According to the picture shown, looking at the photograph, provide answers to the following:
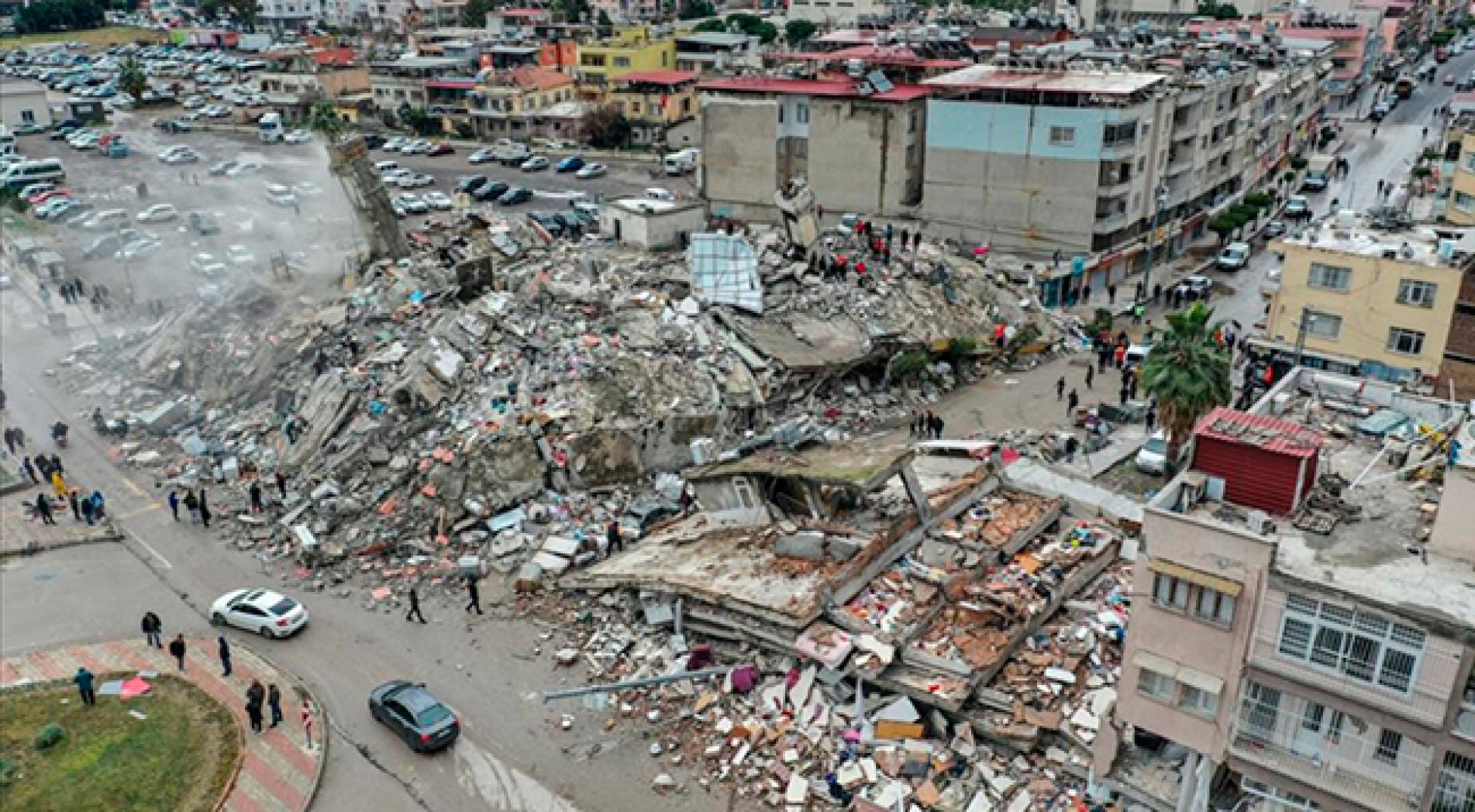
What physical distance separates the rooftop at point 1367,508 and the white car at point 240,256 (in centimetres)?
4361

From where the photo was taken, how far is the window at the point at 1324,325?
3394cm

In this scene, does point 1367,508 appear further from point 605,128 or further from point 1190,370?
point 605,128

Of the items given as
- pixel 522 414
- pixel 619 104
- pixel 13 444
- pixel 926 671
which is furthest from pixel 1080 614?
pixel 619 104

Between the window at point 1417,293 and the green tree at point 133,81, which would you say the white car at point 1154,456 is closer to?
the window at point 1417,293

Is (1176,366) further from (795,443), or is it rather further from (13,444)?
(13,444)

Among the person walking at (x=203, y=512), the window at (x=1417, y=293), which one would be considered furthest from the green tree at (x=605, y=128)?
the window at (x=1417, y=293)

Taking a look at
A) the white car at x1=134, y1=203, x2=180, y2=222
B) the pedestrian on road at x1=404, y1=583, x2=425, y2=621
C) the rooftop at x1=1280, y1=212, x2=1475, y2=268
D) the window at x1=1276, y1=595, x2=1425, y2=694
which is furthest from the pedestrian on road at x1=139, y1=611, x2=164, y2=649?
the white car at x1=134, y1=203, x2=180, y2=222

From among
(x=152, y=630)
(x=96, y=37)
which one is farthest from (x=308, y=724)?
(x=96, y=37)

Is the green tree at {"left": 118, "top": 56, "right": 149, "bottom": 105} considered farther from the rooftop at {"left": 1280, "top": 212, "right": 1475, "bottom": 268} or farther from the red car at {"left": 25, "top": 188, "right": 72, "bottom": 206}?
the rooftop at {"left": 1280, "top": 212, "right": 1475, "bottom": 268}

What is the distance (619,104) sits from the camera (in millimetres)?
84562

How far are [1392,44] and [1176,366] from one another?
11122 cm

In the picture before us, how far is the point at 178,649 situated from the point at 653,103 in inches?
2655

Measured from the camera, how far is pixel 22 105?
92312 mm

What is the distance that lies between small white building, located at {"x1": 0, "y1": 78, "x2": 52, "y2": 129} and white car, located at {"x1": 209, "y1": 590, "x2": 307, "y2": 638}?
87.4 m
